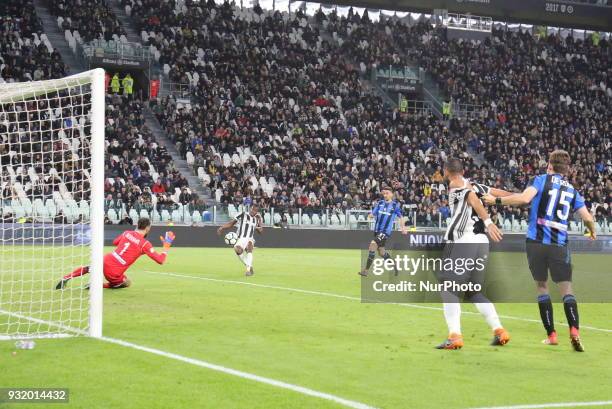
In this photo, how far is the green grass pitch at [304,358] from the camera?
6.91 meters

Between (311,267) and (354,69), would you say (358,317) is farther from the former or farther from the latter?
(354,69)

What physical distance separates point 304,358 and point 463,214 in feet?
8.36

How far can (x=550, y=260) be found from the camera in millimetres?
9844

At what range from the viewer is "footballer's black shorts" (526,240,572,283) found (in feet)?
32.2

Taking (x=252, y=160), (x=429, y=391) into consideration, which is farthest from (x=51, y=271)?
(x=252, y=160)

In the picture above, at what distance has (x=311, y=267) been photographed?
933 inches

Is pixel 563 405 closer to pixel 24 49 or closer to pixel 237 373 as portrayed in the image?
pixel 237 373

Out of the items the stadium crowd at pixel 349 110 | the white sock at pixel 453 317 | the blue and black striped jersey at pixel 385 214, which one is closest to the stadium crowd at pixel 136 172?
the stadium crowd at pixel 349 110

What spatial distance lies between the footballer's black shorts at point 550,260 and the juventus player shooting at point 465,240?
59cm

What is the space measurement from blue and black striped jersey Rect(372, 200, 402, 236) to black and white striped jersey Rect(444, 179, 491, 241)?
10025 millimetres

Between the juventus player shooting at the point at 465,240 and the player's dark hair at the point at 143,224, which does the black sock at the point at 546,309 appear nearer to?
the juventus player shooting at the point at 465,240

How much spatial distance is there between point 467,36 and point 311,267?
30.9m

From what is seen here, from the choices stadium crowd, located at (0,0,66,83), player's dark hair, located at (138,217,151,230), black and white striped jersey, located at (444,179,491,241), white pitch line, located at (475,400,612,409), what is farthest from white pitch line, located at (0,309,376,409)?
stadium crowd, located at (0,0,66,83)

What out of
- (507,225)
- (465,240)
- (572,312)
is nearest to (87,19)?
(507,225)
